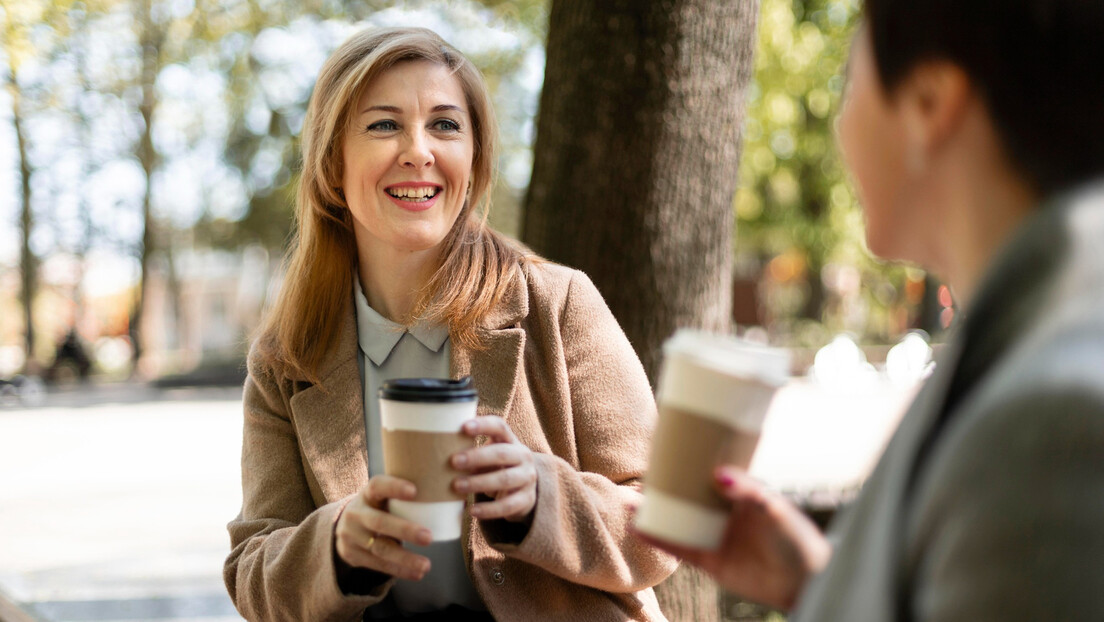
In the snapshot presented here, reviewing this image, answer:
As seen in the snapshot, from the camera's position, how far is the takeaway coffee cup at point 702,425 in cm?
119

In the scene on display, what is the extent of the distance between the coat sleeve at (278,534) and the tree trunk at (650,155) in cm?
142

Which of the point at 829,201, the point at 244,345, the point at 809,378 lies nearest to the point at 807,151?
the point at 829,201

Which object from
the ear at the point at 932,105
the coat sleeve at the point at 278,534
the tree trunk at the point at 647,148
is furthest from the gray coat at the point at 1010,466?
the tree trunk at the point at 647,148

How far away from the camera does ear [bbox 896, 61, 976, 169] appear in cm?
94

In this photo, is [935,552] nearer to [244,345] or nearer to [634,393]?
[634,393]

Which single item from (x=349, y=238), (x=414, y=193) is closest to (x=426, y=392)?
(x=414, y=193)

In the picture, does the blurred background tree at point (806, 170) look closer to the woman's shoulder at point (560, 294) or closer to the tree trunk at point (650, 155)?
the tree trunk at point (650, 155)

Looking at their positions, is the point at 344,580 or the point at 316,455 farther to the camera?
the point at 316,455

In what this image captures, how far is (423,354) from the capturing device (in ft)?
→ 8.03

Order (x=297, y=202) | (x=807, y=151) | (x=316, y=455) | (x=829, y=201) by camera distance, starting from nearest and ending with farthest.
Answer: (x=316, y=455)
(x=297, y=202)
(x=807, y=151)
(x=829, y=201)

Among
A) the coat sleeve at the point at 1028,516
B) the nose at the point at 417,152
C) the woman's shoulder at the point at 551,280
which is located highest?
the nose at the point at 417,152

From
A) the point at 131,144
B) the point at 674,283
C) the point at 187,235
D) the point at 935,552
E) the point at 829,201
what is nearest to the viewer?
the point at 935,552

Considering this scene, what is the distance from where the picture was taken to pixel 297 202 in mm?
2760

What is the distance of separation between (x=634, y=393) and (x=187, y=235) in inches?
→ 1039
